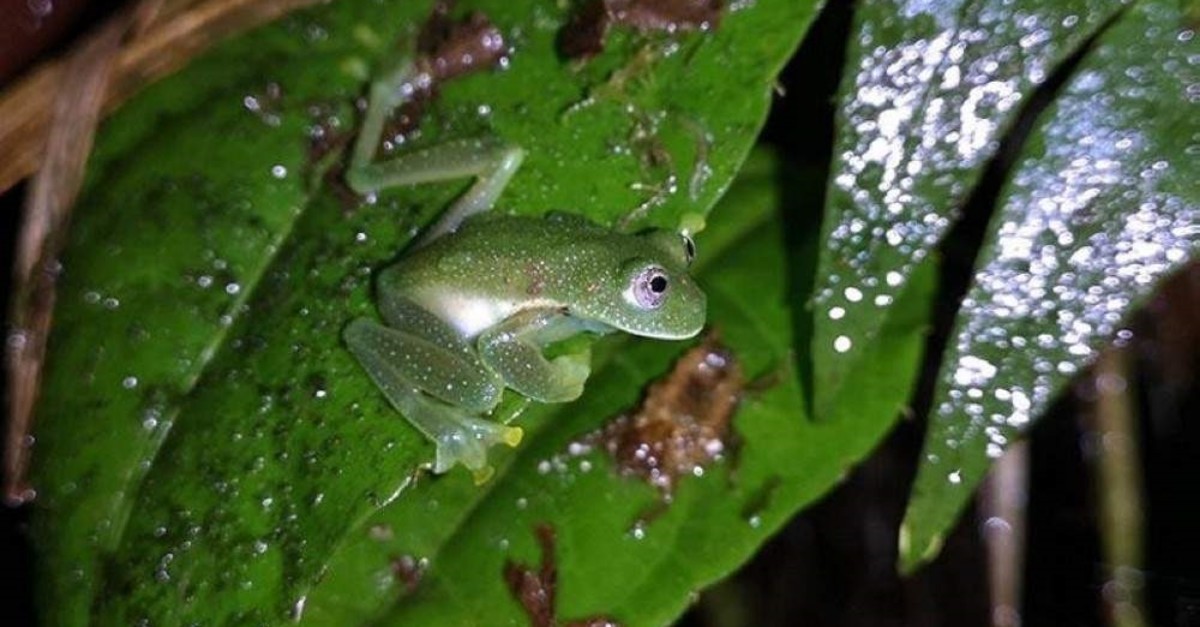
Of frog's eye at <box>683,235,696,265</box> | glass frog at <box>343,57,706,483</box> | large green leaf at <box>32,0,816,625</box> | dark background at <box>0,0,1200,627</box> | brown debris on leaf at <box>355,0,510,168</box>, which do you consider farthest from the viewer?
dark background at <box>0,0,1200,627</box>

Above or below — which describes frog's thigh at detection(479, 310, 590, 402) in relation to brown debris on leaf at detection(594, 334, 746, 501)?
above

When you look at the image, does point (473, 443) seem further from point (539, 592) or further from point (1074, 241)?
point (1074, 241)

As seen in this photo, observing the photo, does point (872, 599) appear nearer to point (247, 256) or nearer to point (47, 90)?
point (247, 256)

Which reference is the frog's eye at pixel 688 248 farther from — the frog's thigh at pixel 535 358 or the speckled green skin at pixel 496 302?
the frog's thigh at pixel 535 358

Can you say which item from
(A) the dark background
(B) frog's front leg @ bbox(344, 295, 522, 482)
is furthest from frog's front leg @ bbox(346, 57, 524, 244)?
(A) the dark background

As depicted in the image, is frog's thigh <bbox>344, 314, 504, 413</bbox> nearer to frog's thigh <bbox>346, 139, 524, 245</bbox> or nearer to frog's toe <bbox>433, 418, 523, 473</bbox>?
frog's toe <bbox>433, 418, 523, 473</bbox>

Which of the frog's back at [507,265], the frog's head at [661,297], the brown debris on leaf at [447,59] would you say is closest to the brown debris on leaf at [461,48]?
the brown debris on leaf at [447,59]
